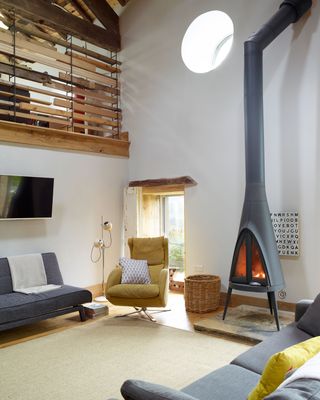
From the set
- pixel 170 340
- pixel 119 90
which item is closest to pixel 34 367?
pixel 170 340

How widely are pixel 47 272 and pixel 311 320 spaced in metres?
3.34

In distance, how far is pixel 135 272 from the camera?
15.5 feet

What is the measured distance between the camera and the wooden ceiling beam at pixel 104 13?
6.16m

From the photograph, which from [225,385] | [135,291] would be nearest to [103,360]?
[135,291]

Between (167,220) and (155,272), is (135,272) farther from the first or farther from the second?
(167,220)

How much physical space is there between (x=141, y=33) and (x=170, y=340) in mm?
4864

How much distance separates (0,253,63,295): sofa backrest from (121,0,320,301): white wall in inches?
75.0

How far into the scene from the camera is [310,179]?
4.47 m

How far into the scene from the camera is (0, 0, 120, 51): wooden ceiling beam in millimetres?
5195

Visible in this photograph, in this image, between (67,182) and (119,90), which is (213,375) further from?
(119,90)

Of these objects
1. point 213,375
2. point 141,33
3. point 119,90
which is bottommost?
point 213,375

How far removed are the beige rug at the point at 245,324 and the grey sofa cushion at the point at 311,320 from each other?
3.41 ft

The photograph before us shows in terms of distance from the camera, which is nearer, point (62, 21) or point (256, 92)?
point (256, 92)

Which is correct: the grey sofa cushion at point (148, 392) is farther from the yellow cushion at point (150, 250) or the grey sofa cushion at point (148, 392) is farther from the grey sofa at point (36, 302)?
the yellow cushion at point (150, 250)
